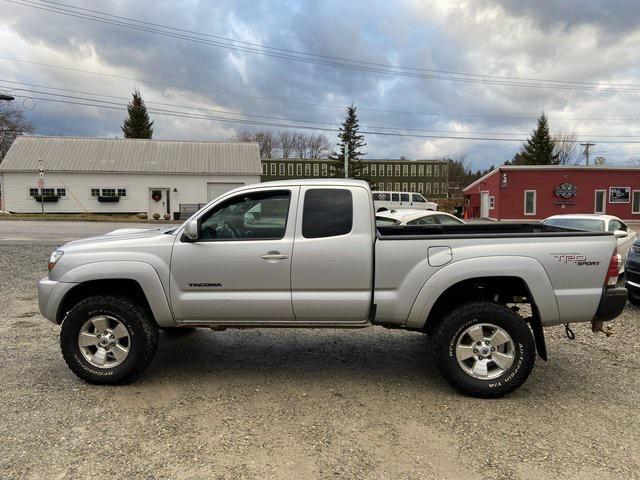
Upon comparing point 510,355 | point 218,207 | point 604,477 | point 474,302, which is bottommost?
point 604,477

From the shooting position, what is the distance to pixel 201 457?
3346 millimetres

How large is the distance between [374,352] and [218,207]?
2.52 meters

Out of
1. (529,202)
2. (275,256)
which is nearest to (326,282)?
(275,256)

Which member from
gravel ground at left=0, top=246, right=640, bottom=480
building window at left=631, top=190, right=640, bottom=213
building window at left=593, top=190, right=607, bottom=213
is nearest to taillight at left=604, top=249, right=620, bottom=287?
gravel ground at left=0, top=246, right=640, bottom=480

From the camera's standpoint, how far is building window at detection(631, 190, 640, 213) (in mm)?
34281

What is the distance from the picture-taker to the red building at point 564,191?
111ft

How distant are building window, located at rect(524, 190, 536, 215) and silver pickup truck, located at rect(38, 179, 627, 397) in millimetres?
32115

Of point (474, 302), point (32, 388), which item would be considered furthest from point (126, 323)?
point (474, 302)

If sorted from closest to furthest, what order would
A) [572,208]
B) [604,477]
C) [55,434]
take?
[604,477] < [55,434] < [572,208]

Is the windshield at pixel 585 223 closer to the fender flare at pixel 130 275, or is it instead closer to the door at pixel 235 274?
the door at pixel 235 274

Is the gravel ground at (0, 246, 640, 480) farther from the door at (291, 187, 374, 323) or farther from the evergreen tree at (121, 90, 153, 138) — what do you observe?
the evergreen tree at (121, 90, 153, 138)

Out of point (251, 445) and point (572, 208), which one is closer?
point (251, 445)

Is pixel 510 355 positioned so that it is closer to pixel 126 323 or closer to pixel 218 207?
pixel 218 207

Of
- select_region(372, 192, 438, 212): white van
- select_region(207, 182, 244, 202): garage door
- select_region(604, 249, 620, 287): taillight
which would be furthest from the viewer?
select_region(207, 182, 244, 202): garage door
